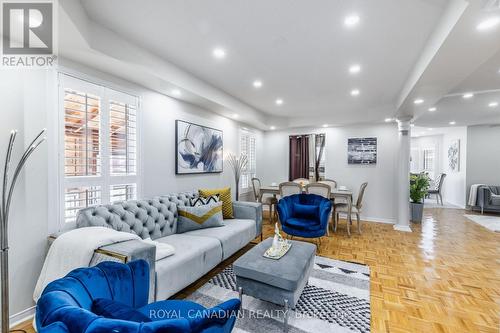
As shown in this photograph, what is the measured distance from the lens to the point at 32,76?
2035mm

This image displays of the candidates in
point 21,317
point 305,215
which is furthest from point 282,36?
point 21,317

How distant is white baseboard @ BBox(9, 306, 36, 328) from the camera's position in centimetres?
189

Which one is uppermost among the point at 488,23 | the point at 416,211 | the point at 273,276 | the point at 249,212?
the point at 488,23

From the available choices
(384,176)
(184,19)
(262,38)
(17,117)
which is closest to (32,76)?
(17,117)

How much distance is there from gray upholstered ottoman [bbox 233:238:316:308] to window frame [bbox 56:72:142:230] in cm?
174

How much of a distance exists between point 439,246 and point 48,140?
5.58 m

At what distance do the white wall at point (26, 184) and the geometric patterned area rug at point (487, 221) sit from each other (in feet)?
24.8

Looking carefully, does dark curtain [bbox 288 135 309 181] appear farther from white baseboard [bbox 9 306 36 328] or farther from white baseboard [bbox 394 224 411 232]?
white baseboard [bbox 9 306 36 328]

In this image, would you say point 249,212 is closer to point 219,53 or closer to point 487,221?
point 219,53

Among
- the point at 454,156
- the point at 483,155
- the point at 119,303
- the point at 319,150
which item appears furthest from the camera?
the point at 454,156

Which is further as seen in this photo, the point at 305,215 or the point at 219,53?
the point at 305,215

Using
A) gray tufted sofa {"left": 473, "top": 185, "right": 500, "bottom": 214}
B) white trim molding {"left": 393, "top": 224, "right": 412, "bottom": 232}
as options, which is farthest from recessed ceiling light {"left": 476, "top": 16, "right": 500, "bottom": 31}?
gray tufted sofa {"left": 473, "top": 185, "right": 500, "bottom": 214}

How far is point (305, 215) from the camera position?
3.86 meters

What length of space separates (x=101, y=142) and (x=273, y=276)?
7.50ft
